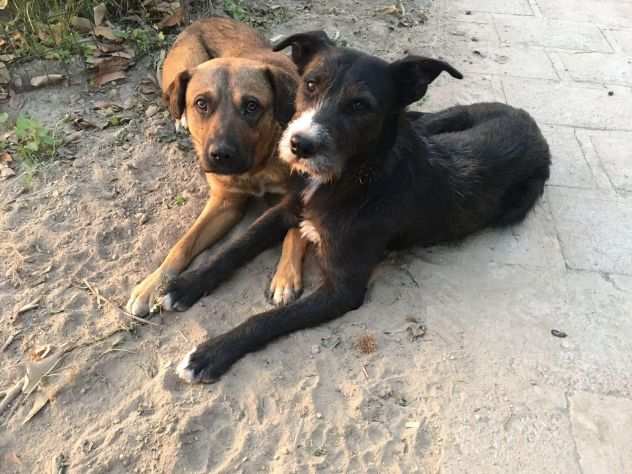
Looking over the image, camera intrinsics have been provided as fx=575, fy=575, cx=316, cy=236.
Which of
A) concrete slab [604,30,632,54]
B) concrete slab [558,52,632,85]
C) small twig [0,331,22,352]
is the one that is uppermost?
small twig [0,331,22,352]

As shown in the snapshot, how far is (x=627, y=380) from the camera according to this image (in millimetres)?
3193

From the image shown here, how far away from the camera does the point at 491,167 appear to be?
3957 mm

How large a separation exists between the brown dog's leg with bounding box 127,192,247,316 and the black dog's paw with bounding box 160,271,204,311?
8cm

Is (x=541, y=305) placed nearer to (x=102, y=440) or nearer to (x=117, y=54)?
(x=102, y=440)

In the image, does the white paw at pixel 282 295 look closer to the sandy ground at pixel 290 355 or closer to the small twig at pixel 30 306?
the sandy ground at pixel 290 355

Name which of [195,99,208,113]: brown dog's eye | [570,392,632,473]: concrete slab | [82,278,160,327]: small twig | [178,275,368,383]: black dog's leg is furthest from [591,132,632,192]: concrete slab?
[82,278,160,327]: small twig

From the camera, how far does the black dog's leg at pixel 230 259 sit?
346 centimetres

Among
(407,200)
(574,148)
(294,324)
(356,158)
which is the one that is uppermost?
(356,158)

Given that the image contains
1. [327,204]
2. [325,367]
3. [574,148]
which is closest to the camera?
[325,367]

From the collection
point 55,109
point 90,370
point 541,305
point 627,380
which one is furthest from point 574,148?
point 55,109

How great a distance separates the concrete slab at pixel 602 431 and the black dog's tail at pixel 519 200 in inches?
55.9

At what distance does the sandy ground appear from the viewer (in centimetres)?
275

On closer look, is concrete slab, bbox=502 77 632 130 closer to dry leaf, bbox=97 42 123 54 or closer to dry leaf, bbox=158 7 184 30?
dry leaf, bbox=158 7 184 30

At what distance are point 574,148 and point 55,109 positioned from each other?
180 inches
